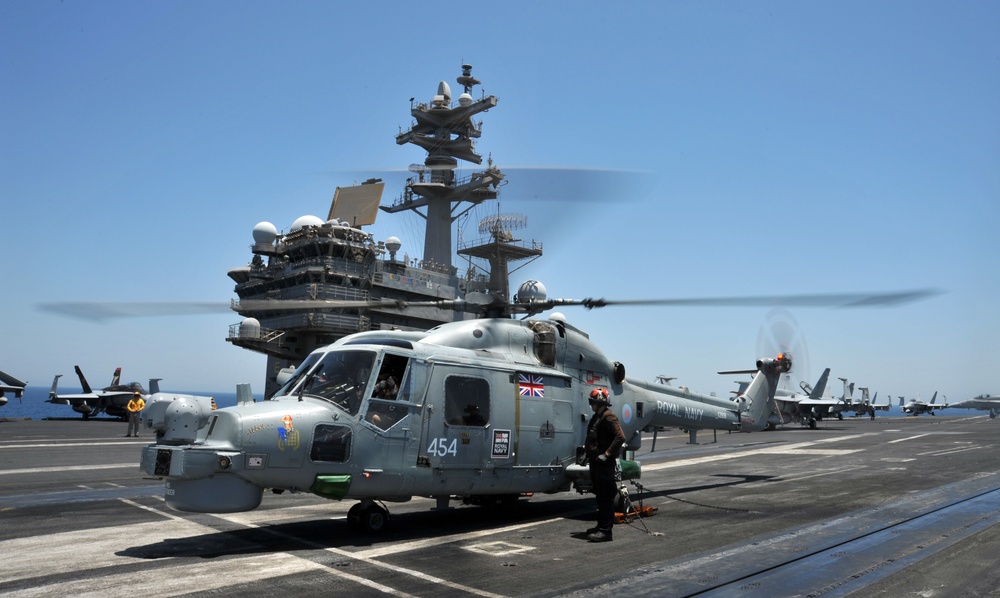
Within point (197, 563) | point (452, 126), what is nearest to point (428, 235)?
point (452, 126)

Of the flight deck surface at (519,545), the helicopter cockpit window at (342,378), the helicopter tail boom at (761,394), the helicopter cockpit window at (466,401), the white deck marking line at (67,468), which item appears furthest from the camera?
the white deck marking line at (67,468)

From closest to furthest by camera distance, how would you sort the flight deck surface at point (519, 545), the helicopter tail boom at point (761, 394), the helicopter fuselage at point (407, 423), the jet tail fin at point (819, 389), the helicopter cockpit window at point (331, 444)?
the flight deck surface at point (519, 545) → the helicopter fuselage at point (407, 423) → the helicopter cockpit window at point (331, 444) → the helicopter tail boom at point (761, 394) → the jet tail fin at point (819, 389)

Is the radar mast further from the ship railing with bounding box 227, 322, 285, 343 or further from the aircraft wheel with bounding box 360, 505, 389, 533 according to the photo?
the aircraft wheel with bounding box 360, 505, 389, 533

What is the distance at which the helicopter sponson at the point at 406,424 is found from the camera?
8.59 m

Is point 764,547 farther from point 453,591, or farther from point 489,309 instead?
point 489,309

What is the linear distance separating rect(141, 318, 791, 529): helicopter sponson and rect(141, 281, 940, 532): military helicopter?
18mm

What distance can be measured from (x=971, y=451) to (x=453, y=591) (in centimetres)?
2771

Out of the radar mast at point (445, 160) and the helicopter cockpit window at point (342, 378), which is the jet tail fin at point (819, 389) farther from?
the helicopter cockpit window at point (342, 378)

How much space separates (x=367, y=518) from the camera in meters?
9.98

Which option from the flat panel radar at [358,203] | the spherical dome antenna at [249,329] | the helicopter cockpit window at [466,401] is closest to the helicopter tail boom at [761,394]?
the helicopter cockpit window at [466,401]

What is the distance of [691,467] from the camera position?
2150 centimetres

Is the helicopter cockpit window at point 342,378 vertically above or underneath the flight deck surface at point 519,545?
above

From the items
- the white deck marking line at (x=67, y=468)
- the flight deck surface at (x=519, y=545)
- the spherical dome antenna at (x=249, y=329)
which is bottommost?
the white deck marking line at (x=67, y=468)

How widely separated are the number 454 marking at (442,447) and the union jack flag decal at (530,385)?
1.64 metres
